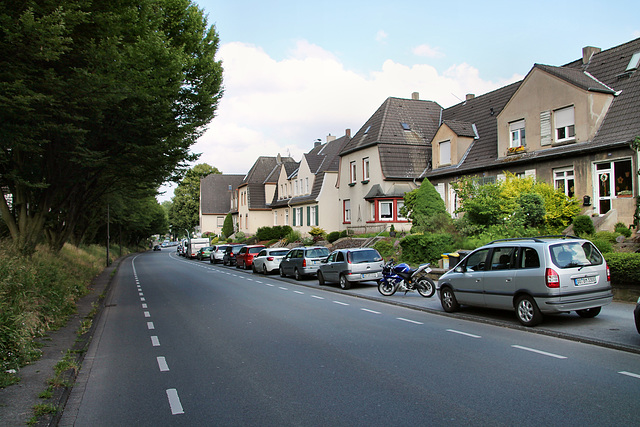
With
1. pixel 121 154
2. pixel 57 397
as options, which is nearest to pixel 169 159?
pixel 121 154

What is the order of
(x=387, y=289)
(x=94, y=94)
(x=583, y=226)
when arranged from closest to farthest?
(x=94, y=94) → (x=387, y=289) → (x=583, y=226)

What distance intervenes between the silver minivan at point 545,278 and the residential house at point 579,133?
1085 centimetres

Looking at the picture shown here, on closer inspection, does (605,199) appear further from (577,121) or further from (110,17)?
(110,17)

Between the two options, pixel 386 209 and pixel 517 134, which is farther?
pixel 386 209

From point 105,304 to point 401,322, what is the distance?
410 inches

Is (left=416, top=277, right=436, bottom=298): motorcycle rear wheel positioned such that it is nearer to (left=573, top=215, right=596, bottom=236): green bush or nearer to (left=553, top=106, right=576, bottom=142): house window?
(left=573, top=215, right=596, bottom=236): green bush

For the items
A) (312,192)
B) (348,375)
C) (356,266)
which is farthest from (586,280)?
(312,192)

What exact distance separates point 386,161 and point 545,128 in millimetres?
12412

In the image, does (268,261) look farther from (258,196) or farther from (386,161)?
(258,196)

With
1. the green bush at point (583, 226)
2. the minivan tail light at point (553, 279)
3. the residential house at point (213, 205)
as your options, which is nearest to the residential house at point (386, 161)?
the green bush at point (583, 226)

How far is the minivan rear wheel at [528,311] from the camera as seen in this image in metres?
10.0

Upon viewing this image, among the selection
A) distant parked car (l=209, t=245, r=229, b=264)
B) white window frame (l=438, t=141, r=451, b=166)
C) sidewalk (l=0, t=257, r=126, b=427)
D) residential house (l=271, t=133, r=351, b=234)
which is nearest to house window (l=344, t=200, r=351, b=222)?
residential house (l=271, t=133, r=351, b=234)

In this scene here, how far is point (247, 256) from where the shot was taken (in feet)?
115

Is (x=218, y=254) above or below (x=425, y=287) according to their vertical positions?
above
